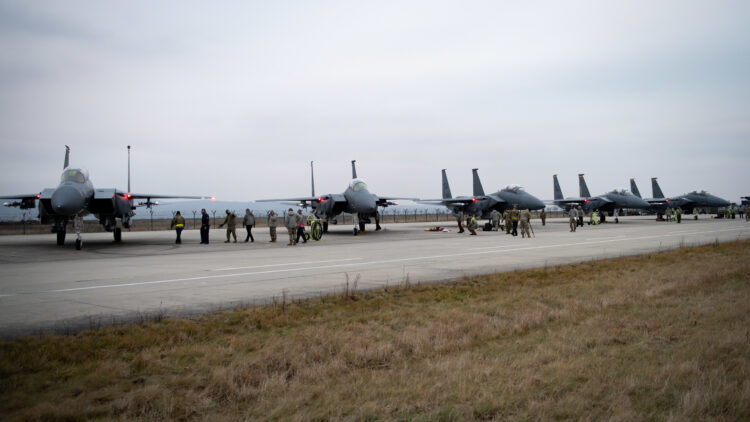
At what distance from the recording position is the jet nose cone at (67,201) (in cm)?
2009

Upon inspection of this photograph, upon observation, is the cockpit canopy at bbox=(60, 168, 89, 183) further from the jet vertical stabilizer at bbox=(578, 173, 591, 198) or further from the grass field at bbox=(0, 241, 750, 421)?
the jet vertical stabilizer at bbox=(578, 173, 591, 198)

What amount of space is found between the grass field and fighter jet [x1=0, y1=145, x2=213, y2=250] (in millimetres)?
17878

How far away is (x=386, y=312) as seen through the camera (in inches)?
266

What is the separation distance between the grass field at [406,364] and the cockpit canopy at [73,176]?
19.5 meters

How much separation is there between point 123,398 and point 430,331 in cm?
330

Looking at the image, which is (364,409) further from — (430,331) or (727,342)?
(727,342)

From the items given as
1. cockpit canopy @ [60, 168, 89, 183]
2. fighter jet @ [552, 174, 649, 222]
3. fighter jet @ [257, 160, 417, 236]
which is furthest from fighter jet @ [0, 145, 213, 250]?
fighter jet @ [552, 174, 649, 222]

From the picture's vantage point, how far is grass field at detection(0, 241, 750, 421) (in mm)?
3541

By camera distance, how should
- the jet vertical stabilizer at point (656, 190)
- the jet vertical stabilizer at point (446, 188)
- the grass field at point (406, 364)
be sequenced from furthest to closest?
the jet vertical stabilizer at point (656, 190) < the jet vertical stabilizer at point (446, 188) < the grass field at point (406, 364)

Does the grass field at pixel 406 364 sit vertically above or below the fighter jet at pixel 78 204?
below

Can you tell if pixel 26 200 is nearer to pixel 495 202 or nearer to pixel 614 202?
pixel 495 202

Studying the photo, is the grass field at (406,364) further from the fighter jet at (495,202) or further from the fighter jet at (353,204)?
the fighter jet at (495,202)

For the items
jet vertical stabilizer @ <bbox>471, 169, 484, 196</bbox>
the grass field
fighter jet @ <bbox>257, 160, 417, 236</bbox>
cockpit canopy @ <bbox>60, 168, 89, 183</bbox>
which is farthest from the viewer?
jet vertical stabilizer @ <bbox>471, 169, 484, 196</bbox>

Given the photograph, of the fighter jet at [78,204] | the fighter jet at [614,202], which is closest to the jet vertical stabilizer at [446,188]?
the fighter jet at [614,202]
